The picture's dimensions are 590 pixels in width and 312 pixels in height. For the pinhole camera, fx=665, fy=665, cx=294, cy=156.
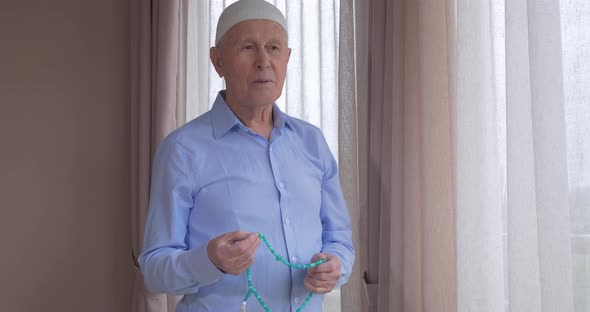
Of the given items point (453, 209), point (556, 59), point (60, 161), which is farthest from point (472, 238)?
point (60, 161)

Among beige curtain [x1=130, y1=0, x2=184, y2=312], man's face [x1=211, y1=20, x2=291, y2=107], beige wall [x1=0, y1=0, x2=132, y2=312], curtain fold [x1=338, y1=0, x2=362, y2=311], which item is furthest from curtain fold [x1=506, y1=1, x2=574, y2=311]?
beige wall [x1=0, y1=0, x2=132, y2=312]

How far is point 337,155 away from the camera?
105 inches

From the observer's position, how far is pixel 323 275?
4.95 ft

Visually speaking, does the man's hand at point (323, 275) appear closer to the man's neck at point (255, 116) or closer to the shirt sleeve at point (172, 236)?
the shirt sleeve at point (172, 236)

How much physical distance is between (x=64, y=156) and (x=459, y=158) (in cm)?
213

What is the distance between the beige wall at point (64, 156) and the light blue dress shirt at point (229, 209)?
1838mm

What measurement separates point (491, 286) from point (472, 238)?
0.48ft

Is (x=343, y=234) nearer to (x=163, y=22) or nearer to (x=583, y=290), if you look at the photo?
(x=583, y=290)

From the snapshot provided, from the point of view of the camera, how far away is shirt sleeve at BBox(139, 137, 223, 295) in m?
1.43

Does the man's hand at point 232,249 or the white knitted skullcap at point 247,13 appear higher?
the white knitted skullcap at point 247,13

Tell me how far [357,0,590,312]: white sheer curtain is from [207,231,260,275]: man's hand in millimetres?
738

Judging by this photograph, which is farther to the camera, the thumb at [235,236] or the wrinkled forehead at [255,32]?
the wrinkled forehead at [255,32]

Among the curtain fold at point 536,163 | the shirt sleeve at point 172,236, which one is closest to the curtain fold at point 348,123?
the curtain fold at point 536,163

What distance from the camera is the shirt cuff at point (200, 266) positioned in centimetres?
140
